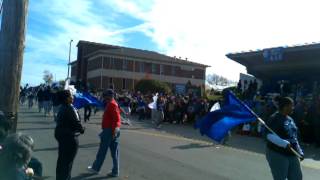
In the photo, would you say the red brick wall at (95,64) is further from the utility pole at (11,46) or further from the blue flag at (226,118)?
the utility pole at (11,46)

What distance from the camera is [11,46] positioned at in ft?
21.4

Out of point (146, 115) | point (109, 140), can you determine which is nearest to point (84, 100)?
point (109, 140)

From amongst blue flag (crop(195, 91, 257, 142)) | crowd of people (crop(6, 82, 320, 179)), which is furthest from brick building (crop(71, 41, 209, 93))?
blue flag (crop(195, 91, 257, 142))

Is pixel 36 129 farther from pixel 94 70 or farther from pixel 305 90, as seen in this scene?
pixel 94 70

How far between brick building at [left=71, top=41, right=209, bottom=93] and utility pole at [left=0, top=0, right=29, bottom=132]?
65951 mm

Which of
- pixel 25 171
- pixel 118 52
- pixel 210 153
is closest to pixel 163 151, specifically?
pixel 210 153

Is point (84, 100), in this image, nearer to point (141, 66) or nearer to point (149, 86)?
point (149, 86)

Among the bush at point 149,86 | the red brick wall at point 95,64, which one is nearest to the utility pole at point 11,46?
the bush at point 149,86

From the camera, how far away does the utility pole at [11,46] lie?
6.52 m

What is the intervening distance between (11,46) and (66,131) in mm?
3417

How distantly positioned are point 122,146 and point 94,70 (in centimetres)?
6350

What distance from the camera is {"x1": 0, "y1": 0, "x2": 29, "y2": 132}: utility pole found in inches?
257

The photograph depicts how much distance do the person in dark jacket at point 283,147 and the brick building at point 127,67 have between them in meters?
63.9

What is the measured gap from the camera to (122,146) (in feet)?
56.4
